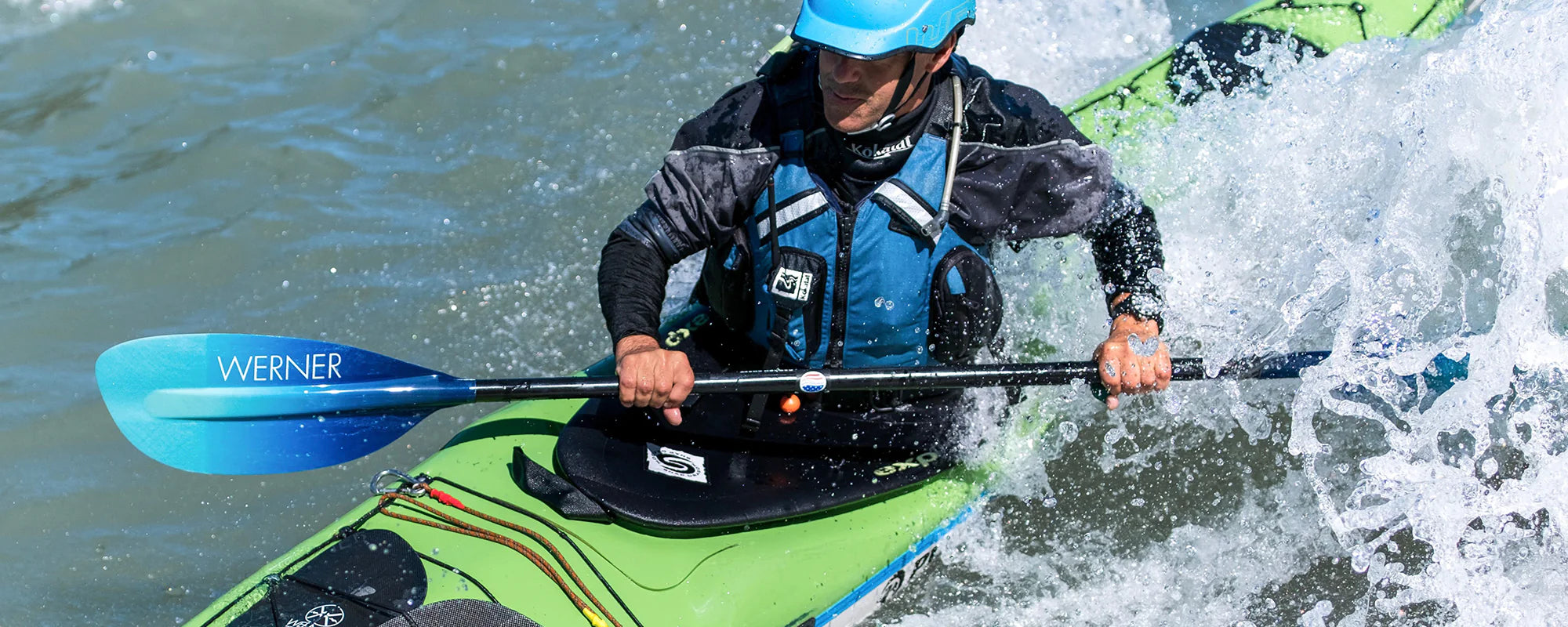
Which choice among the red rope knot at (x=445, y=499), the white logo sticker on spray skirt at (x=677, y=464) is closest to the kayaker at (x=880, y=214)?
the white logo sticker on spray skirt at (x=677, y=464)

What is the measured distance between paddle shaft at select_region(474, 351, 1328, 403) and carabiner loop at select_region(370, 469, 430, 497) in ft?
0.81

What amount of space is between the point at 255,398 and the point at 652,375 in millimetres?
1046

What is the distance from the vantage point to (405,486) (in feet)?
9.98

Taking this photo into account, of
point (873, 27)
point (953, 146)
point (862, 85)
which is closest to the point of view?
point (873, 27)

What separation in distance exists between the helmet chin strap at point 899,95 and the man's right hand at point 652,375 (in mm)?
656

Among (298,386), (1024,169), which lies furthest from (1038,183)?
(298,386)

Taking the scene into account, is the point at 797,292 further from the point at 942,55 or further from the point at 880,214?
the point at 942,55

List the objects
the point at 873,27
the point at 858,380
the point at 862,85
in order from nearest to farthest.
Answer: the point at 873,27
the point at 862,85
the point at 858,380

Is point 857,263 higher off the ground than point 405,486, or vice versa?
point 857,263

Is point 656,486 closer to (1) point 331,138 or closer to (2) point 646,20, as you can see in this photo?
(1) point 331,138

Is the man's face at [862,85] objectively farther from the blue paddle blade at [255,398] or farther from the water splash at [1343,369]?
the blue paddle blade at [255,398]

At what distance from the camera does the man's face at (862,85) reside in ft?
8.78

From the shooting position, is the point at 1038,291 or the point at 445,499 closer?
the point at 445,499

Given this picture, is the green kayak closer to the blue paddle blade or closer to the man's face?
the blue paddle blade
